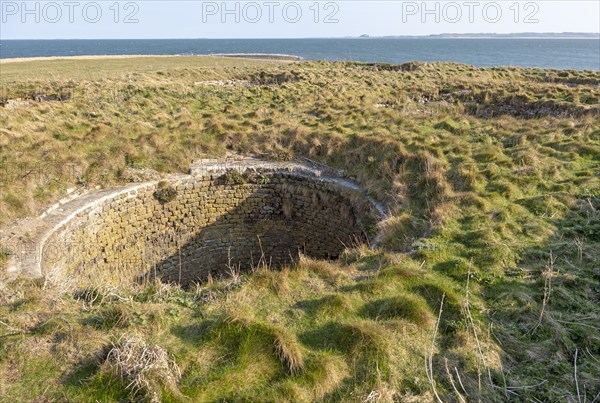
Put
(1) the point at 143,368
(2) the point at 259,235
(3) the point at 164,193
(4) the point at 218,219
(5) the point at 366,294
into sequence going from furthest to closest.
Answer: (2) the point at 259,235, (4) the point at 218,219, (3) the point at 164,193, (5) the point at 366,294, (1) the point at 143,368

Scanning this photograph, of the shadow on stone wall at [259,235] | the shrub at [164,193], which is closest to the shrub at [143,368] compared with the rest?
the shadow on stone wall at [259,235]

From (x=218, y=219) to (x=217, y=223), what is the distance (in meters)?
0.13

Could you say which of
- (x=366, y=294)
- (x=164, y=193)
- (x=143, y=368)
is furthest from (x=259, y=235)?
(x=143, y=368)

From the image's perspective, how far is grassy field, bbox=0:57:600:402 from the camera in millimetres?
4488

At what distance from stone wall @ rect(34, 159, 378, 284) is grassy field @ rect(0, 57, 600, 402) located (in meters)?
0.92

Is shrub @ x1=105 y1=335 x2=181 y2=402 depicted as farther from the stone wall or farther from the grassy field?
the stone wall

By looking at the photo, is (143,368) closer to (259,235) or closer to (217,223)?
(217,223)

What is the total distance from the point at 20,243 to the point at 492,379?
8.45 meters

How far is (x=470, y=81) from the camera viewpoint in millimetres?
27438

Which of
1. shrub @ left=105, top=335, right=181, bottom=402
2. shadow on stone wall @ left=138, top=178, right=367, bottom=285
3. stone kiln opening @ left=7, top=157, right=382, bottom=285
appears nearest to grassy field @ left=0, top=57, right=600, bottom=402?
shrub @ left=105, top=335, right=181, bottom=402

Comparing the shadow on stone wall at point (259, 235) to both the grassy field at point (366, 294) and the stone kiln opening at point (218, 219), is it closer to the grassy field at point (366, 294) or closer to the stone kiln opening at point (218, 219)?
the stone kiln opening at point (218, 219)

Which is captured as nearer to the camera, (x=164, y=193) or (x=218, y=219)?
(x=164, y=193)

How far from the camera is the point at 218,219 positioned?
13055 millimetres

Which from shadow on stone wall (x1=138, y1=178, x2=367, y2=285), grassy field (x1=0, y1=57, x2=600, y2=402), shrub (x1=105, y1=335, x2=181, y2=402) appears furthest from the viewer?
shadow on stone wall (x1=138, y1=178, x2=367, y2=285)
